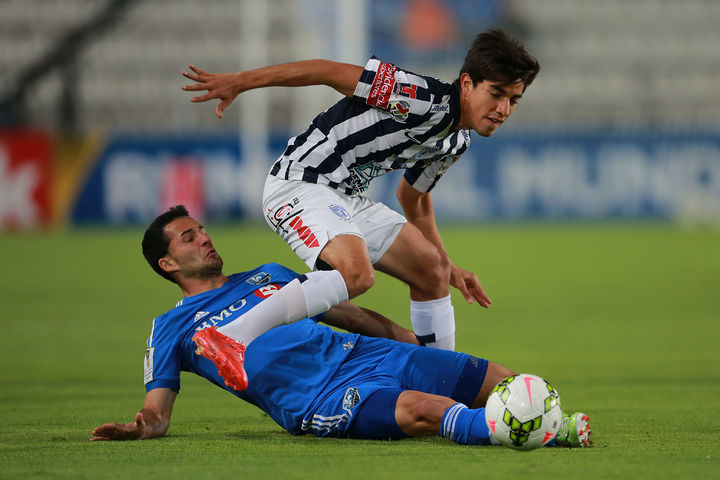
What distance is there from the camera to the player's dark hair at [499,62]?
5.28 meters

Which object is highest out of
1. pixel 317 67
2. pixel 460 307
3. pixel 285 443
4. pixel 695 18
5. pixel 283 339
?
pixel 695 18

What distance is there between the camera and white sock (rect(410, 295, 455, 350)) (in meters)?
6.23

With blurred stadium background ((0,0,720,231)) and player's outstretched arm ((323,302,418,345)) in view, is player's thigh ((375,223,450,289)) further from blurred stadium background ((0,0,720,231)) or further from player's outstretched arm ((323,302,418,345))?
blurred stadium background ((0,0,720,231))

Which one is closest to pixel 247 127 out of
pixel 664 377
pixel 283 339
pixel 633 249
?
pixel 633 249

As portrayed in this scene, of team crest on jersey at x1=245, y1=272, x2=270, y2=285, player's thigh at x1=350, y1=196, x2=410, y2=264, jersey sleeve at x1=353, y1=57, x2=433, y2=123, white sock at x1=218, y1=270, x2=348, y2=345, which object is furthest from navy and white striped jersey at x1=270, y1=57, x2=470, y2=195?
white sock at x1=218, y1=270, x2=348, y2=345

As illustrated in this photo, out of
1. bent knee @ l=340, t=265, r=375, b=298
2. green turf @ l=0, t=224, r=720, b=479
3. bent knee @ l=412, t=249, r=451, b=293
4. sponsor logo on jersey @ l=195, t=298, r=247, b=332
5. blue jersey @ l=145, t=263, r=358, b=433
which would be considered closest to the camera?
green turf @ l=0, t=224, r=720, b=479

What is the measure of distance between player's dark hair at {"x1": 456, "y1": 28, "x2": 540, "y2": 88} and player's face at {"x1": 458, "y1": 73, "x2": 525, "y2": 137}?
0.03 metres

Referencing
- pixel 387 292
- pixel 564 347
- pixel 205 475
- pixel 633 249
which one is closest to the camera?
pixel 205 475

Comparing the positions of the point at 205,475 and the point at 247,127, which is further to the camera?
the point at 247,127

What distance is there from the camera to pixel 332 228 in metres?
5.34

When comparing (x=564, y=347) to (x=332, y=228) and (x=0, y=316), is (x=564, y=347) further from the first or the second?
(x=0, y=316)

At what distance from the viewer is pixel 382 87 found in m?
5.43

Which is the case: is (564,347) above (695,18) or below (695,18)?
below

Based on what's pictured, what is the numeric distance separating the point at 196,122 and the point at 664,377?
21139mm
